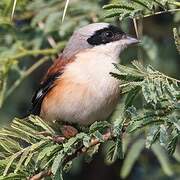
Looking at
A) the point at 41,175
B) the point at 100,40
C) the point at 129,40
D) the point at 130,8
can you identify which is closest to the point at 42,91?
the point at 100,40

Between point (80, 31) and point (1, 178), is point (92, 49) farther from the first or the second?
point (1, 178)

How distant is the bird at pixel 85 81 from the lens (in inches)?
143

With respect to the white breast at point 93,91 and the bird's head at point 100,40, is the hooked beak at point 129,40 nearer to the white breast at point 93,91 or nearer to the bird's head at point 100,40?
the bird's head at point 100,40

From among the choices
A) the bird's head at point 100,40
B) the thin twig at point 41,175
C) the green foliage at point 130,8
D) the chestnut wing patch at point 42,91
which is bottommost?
the chestnut wing patch at point 42,91

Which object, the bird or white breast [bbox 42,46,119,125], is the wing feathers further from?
white breast [bbox 42,46,119,125]

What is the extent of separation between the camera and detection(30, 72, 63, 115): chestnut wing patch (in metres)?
4.00

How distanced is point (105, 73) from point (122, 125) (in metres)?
1.15

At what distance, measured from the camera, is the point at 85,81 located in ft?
11.8

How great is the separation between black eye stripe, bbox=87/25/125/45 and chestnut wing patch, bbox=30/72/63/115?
1.17ft

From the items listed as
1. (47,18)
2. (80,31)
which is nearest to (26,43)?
(47,18)

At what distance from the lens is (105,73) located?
365 cm

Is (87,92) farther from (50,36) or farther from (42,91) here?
(50,36)

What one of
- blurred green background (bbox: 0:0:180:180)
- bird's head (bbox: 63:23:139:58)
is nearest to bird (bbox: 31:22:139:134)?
bird's head (bbox: 63:23:139:58)

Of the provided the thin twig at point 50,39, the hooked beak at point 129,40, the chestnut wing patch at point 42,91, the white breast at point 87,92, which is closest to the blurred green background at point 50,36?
the thin twig at point 50,39
